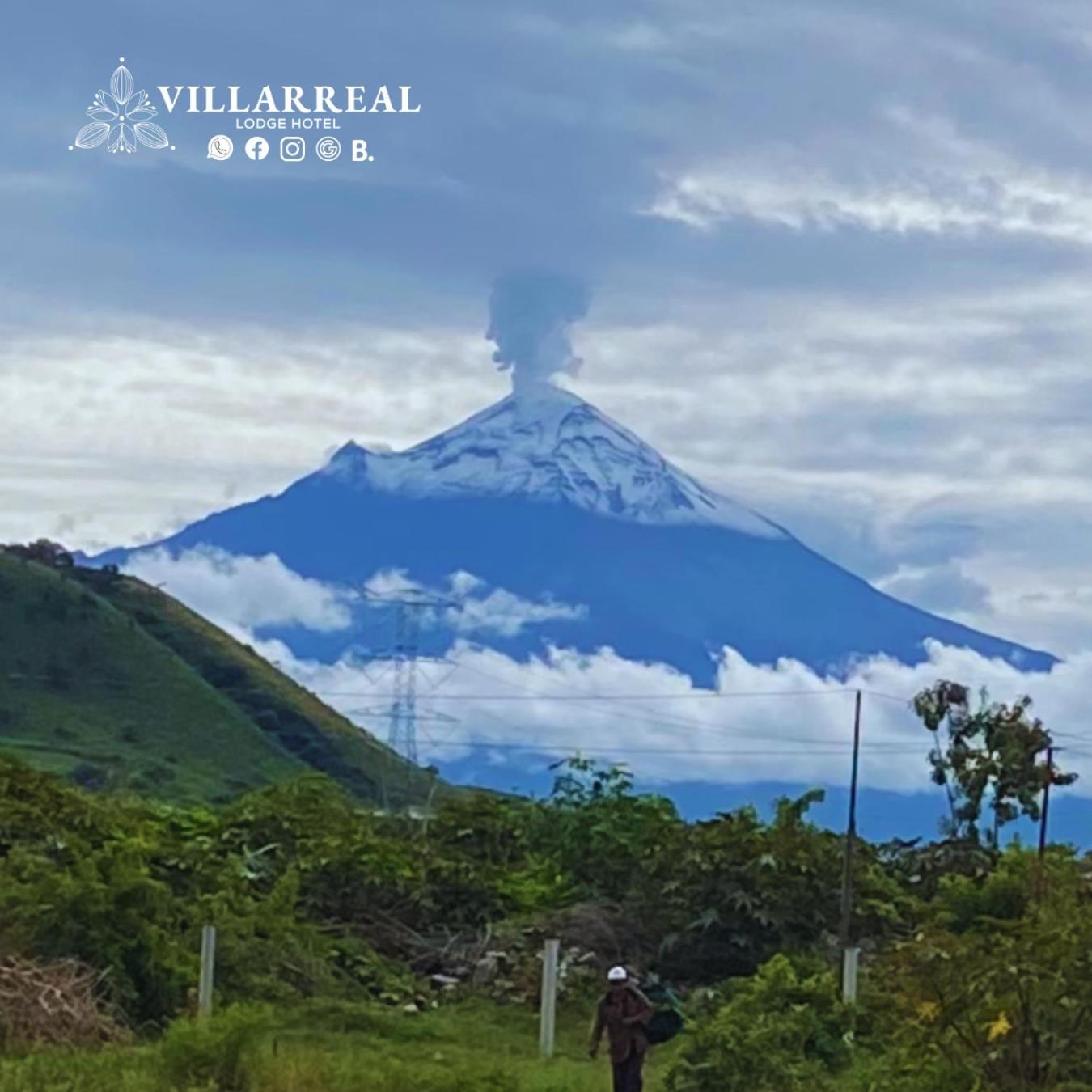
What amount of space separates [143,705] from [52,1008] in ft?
181

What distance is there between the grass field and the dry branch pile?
2.51 feet

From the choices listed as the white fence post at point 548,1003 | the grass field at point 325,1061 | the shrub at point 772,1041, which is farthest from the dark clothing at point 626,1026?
the white fence post at point 548,1003

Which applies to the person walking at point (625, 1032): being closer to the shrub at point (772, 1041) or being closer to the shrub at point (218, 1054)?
the shrub at point (772, 1041)

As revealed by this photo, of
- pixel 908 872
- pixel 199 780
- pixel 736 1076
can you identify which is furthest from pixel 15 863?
pixel 199 780

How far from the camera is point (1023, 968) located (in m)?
13.9

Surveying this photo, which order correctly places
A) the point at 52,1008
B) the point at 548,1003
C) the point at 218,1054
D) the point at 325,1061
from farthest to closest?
the point at 548,1003
the point at 52,1008
the point at 325,1061
the point at 218,1054

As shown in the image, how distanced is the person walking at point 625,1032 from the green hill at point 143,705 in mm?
43752

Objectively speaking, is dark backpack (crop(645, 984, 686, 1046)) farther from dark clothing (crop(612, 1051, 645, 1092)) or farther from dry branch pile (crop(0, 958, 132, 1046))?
dry branch pile (crop(0, 958, 132, 1046))

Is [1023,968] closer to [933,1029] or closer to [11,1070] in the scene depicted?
[933,1029]

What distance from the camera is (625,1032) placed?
18.2m

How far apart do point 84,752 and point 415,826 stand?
3963 centimetres

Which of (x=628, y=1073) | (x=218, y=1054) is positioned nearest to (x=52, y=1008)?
(x=218, y=1054)

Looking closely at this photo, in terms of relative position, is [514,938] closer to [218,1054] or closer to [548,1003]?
[548,1003]

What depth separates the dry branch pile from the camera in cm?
2077
